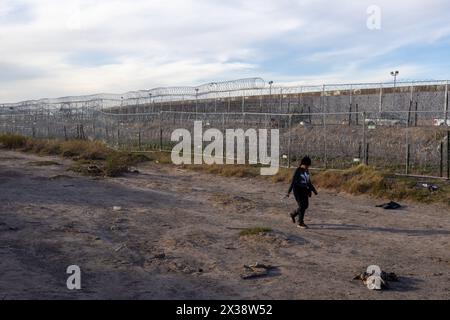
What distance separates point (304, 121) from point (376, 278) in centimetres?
2014

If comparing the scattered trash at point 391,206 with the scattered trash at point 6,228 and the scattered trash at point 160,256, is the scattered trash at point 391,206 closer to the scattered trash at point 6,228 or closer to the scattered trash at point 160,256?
the scattered trash at point 160,256

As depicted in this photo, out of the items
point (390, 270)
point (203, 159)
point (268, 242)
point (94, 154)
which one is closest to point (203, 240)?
point (268, 242)

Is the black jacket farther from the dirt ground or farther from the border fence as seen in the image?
the border fence

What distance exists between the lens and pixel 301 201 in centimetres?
970

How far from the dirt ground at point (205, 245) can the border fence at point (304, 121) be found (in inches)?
198

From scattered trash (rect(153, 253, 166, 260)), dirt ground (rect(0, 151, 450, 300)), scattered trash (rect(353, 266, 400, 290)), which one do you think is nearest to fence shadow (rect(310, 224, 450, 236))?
dirt ground (rect(0, 151, 450, 300))

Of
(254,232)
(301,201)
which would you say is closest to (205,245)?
(254,232)

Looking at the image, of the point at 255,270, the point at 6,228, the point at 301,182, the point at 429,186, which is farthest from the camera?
the point at 429,186

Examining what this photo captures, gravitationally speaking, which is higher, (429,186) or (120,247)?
(429,186)

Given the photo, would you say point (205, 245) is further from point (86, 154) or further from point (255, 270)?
point (86, 154)

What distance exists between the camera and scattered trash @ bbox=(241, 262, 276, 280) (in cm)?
662
